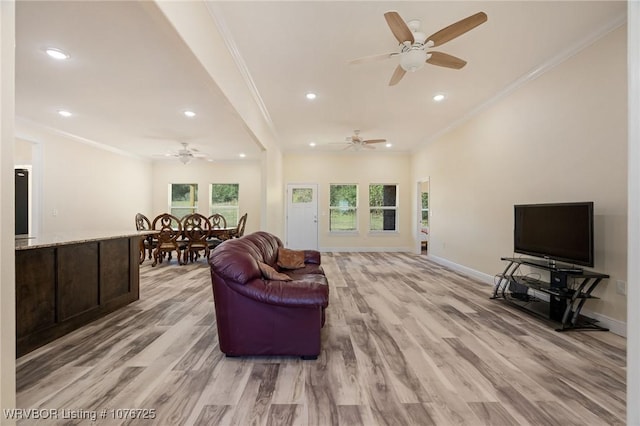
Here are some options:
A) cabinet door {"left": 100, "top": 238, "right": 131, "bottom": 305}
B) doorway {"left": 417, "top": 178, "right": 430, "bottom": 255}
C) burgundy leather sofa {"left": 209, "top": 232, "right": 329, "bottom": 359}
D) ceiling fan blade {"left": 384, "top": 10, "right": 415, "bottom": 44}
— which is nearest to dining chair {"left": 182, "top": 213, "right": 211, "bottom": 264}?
cabinet door {"left": 100, "top": 238, "right": 131, "bottom": 305}

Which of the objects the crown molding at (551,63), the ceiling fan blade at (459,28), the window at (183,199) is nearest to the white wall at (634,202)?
the ceiling fan blade at (459,28)

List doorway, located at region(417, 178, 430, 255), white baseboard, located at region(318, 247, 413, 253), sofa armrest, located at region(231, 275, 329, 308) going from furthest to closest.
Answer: white baseboard, located at region(318, 247, 413, 253), doorway, located at region(417, 178, 430, 255), sofa armrest, located at region(231, 275, 329, 308)

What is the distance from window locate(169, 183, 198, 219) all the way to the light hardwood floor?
248 inches

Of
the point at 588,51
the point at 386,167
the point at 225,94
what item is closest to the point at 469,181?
the point at 588,51

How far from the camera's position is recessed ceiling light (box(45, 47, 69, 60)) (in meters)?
2.94

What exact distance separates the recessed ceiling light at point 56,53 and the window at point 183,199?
6.33m

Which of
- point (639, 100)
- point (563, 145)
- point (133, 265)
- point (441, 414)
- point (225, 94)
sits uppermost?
point (225, 94)

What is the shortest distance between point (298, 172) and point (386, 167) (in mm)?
2700

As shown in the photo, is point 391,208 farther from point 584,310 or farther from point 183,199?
point 183,199

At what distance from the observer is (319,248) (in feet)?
28.3

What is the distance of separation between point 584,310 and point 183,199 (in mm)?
9720

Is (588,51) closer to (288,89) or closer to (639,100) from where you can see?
(639,100)

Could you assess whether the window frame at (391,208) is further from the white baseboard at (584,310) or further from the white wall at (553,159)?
the white wall at (553,159)

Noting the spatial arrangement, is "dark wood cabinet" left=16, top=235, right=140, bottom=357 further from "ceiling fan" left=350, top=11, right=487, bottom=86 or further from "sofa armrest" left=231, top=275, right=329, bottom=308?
"ceiling fan" left=350, top=11, right=487, bottom=86
